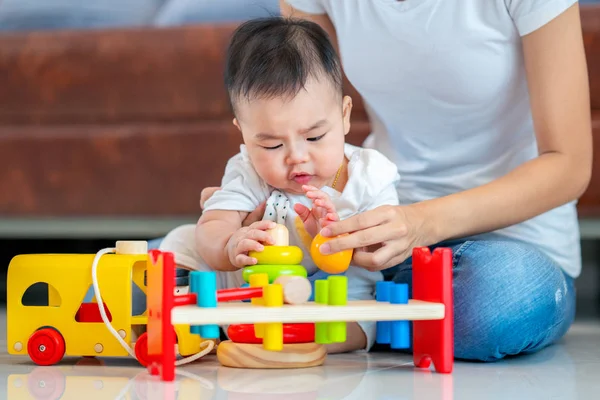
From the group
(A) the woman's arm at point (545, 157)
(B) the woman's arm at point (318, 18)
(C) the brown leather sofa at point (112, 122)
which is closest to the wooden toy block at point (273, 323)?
(A) the woman's arm at point (545, 157)

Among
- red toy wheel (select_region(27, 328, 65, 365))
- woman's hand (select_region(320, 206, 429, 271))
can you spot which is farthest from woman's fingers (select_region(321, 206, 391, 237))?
red toy wheel (select_region(27, 328, 65, 365))

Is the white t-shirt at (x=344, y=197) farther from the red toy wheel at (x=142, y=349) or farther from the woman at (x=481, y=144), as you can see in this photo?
the red toy wheel at (x=142, y=349)

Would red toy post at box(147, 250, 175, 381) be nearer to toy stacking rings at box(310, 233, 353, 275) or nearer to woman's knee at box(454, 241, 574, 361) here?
toy stacking rings at box(310, 233, 353, 275)

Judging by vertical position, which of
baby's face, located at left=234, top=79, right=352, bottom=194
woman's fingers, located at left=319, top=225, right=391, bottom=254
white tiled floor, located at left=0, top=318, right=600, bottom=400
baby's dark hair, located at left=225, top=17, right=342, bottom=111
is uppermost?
baby's dark hair, located at left=225, top=17, right=342, bottom=111

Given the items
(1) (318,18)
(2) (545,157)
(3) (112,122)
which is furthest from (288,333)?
(3) (112,122)

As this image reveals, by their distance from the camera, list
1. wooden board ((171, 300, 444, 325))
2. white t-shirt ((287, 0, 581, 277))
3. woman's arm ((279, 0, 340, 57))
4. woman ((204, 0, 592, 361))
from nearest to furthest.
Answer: wooden board ((171, 300, 444, 325))
woman ((204, 0, 592, 361))
white t-shirt ((287, 0, 581, 277))
woman's arm ((279, 0, 340, 57))

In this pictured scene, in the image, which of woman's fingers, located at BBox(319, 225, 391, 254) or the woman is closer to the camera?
woman's fingers, located at BBox(319, 225, 391, 254)

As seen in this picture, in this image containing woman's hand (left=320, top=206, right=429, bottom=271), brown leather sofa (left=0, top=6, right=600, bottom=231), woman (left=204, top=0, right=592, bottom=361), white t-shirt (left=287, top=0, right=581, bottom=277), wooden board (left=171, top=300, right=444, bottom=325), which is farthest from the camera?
brown leather sofa (left=0, top=6, right=600, bottom=231)

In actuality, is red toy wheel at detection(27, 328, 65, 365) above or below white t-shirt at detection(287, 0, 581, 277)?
below

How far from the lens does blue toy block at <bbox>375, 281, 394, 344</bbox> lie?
99 centimetres

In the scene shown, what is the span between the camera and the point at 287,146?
109 cm

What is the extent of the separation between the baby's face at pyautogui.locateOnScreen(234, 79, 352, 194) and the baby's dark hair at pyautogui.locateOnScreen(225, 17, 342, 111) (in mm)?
13

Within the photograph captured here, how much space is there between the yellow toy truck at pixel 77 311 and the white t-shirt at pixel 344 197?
0.16m

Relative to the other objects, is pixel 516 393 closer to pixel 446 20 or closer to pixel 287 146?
pixel 287 146
